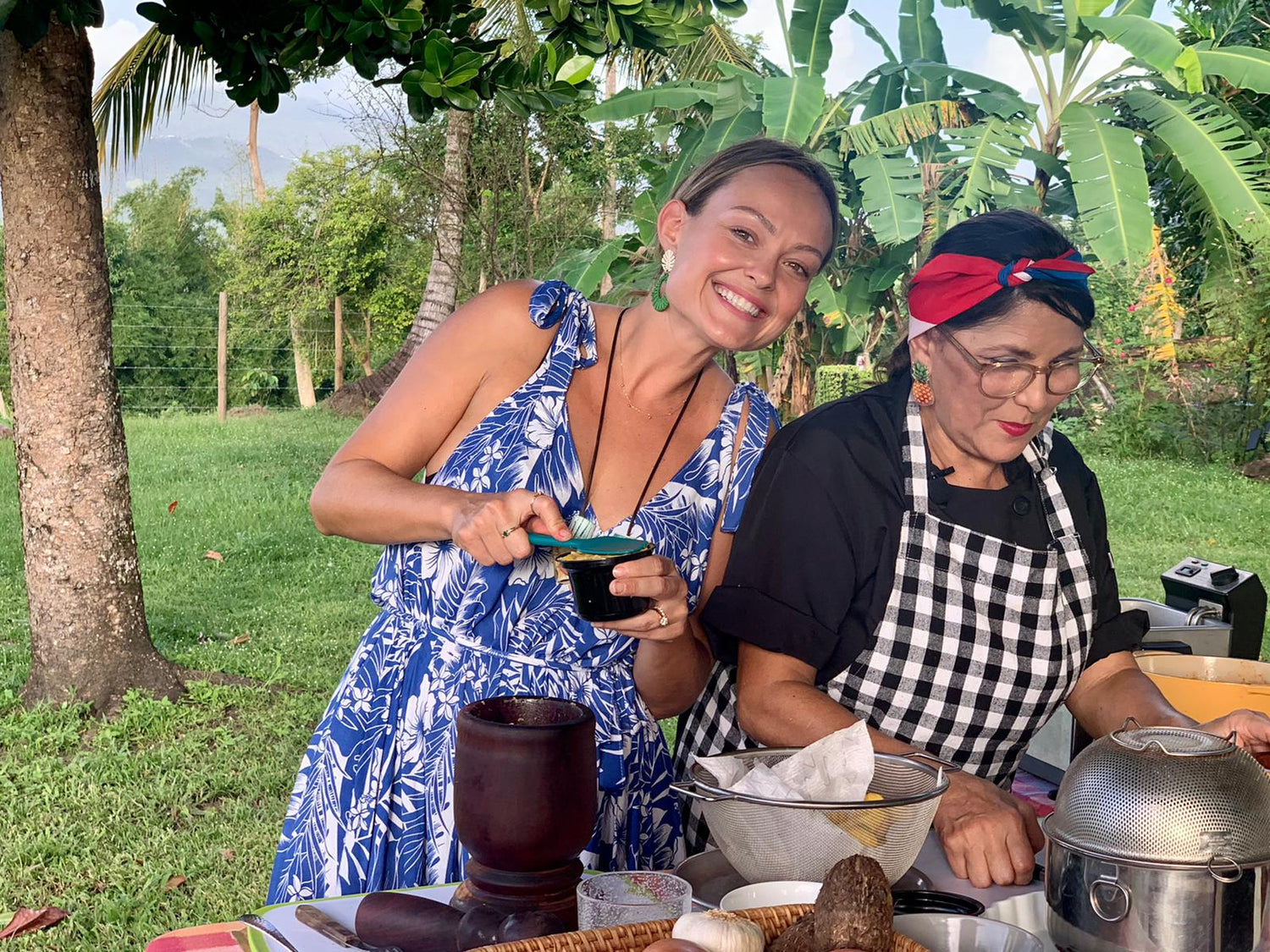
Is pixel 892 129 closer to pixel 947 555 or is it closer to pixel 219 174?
pixel 947 555

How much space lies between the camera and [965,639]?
180 centimetres

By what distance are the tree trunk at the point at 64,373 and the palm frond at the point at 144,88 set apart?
8.47 ft

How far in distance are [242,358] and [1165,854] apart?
1762cm

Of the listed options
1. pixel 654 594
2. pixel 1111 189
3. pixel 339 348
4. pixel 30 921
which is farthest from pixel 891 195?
pixel 339 348

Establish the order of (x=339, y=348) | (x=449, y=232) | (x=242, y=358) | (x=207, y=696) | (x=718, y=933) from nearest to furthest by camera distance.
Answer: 1. (x=718, y=933)
2. (x=207, y=696)
3. (x=449, y=232)
4. (x=339, y=348)
5. (x=242, y=358)

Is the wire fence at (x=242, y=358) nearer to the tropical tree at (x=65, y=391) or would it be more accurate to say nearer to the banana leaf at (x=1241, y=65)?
the banana leaf at (x=1241, y=65)

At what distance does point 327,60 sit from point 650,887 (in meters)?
1.97

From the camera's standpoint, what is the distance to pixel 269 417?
15.2m

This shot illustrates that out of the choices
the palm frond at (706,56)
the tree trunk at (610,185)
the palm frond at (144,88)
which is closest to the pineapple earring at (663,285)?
the palm frond at (144,88)

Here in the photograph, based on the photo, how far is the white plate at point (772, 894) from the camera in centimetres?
113

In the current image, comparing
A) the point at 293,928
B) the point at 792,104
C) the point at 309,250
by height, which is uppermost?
the point at 309,250

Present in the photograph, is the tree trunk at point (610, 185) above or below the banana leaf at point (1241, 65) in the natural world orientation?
above

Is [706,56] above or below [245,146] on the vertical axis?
below

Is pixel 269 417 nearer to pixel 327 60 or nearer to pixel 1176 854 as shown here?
pixel 327 60
